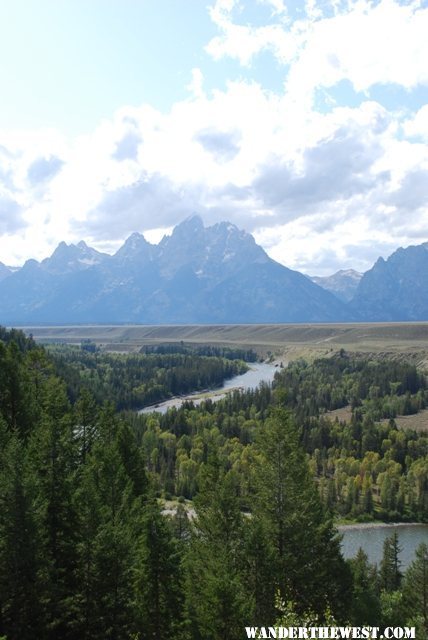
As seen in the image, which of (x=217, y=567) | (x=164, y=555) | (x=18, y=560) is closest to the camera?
(x=18, y=560)

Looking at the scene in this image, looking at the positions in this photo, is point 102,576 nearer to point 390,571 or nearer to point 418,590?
point 418,590

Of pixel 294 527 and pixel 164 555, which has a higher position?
pixel 294 527

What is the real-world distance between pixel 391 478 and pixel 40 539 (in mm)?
101453

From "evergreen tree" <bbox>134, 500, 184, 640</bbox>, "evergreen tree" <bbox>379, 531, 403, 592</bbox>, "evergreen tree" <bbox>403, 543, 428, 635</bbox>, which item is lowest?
"evergreen tree" <bbox>379, 531, 403, 592</bbox>

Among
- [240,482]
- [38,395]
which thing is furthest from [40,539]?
[240,482]

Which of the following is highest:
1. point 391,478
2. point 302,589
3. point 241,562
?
point 241,562

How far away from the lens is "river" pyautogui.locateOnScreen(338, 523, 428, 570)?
94.4 metres

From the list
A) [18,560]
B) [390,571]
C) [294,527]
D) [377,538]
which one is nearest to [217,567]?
[294,527]

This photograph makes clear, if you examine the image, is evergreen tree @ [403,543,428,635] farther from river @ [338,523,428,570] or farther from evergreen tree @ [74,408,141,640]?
river @ [338,523,428,570]

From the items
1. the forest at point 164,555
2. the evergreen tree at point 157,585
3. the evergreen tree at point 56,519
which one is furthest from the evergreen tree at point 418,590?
the evergreen tree at point 56,519

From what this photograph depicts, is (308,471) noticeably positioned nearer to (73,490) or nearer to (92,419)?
(73,490)

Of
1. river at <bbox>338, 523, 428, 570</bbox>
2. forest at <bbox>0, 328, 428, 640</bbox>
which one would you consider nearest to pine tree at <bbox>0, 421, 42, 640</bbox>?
forest at <bbox>0, 328, 428, 640</bbox>

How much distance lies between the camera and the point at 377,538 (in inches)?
4067

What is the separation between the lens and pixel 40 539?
3262cm
